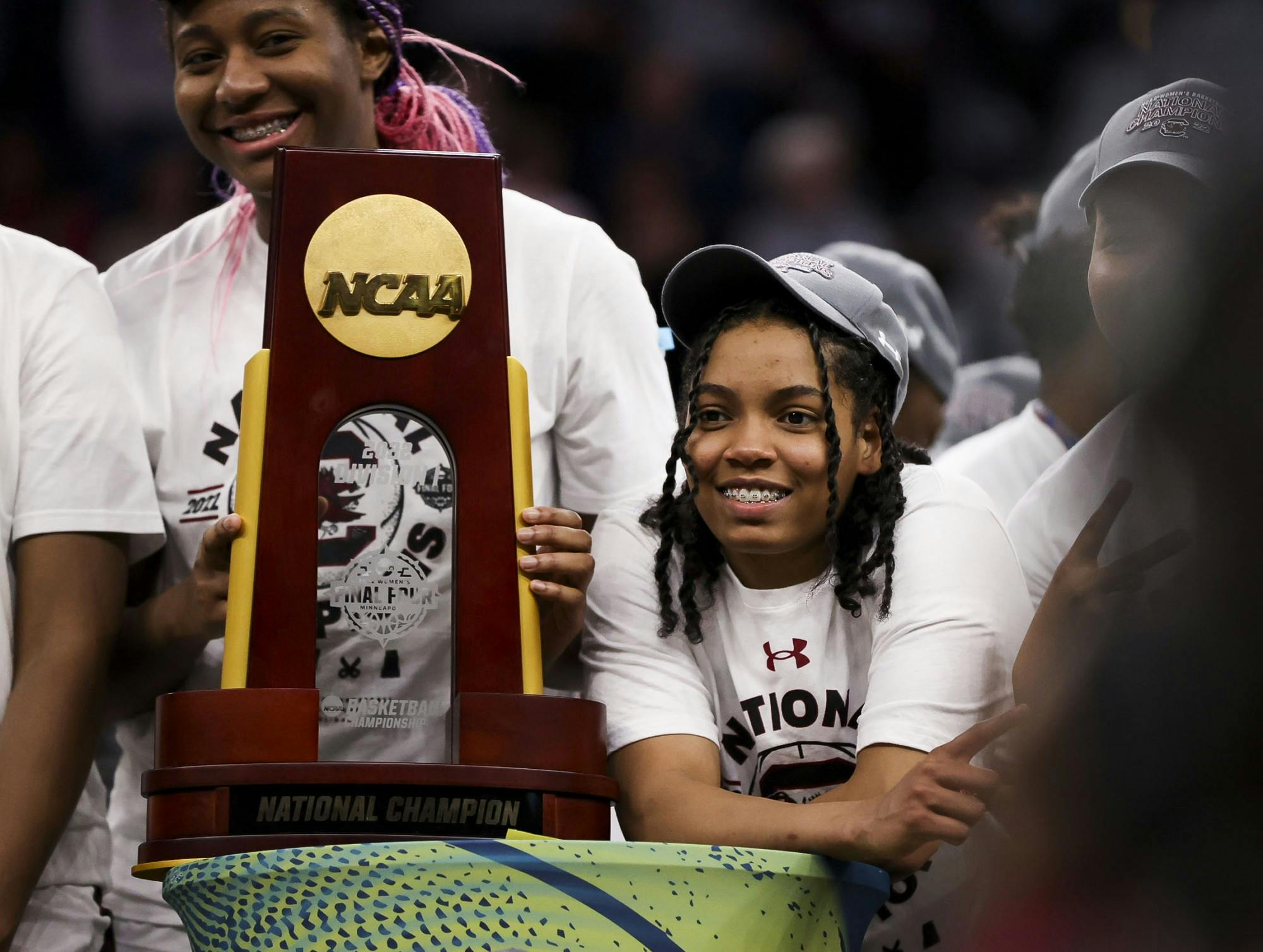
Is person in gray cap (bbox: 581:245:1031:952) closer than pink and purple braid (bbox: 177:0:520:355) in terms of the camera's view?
Yes

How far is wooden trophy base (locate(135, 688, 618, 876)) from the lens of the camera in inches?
43.5

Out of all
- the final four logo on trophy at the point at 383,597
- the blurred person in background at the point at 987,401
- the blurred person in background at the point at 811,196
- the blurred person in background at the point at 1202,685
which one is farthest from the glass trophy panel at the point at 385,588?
the blurred person in background at the point at 811,196

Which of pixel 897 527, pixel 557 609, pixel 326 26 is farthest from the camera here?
pixel 326 26

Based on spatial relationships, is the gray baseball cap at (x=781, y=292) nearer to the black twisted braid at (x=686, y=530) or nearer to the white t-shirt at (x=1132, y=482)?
the black twisted braid at (x=686, y=530)

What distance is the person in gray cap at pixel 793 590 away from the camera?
1355mm

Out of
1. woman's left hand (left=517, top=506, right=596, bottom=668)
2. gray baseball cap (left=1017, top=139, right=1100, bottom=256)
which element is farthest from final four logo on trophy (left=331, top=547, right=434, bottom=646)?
gray baseball cap (left=1017, top=139, right=1100, bottom=256)

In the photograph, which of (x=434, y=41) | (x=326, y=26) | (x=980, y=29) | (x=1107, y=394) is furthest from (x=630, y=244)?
(x=1107, y=394)

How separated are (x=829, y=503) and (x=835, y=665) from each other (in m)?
0.15

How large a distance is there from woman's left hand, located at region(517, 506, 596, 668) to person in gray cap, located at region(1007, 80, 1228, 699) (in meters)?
0.37

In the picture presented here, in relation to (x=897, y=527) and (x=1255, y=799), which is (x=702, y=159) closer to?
(x=897, y=527)

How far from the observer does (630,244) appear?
3.85m

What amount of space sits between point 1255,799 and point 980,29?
3958 mm

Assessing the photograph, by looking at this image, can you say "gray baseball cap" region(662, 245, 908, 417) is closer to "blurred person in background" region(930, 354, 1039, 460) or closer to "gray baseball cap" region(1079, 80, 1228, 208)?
"gray baseball cap" region(1079, 80, 1228, 208)

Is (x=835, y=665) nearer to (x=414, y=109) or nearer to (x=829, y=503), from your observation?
(x=829, y=503)
